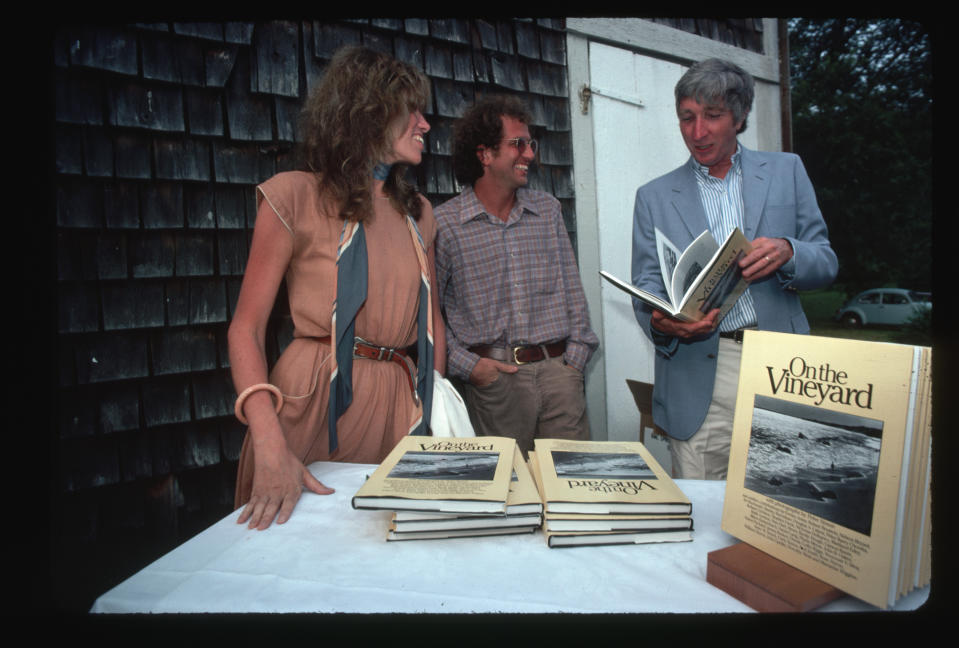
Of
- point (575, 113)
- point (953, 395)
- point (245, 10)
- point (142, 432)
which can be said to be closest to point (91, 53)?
point (245, 10)

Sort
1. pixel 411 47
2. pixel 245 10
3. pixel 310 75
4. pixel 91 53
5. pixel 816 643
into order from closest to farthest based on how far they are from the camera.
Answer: pixel 816 643
pixel 245 10
pixel 91 53
pixel 310 75
pixel 411 47

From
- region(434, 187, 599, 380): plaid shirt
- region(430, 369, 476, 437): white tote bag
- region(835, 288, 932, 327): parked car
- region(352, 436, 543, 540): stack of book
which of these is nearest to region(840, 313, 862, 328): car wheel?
region(835, 288, 932, 327): parked car

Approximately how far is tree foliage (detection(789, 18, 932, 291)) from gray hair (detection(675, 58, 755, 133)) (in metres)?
0.28

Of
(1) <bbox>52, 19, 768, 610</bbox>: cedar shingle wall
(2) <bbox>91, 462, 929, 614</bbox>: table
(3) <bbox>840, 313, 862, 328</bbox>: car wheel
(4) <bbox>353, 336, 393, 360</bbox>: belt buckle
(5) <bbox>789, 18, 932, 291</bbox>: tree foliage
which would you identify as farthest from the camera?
(3) <bbox>840, 313, 862, 328</bbox>: car wheel

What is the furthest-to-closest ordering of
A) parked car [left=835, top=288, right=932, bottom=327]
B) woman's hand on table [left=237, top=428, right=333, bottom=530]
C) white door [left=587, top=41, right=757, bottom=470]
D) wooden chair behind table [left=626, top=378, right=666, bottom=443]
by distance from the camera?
1. parked car [left=835, top=288, right=932, bottom=327]
2. white door [left=587, top=41, right=757, bottom=470]
3. wooden chair behind table [left=626, top=378, right=666, bottom=443]
4. woman's hand on table [left=237, top=428, right=333, bottom=530]

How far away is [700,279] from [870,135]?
6.60 feet

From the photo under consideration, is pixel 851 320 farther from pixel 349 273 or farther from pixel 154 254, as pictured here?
pixel 154 254

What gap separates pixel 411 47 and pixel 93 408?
196cm

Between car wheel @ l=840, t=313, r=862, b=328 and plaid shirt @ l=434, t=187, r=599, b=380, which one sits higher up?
plaid shirt @ l=434, t=187, r=599, b=380

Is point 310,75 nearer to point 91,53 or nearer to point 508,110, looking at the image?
point 91,53

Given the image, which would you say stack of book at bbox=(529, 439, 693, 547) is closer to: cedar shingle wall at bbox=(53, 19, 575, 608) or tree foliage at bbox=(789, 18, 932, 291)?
tree foliage at bbox=(789, 18, 932, 291)

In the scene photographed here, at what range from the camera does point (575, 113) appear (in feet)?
8.71

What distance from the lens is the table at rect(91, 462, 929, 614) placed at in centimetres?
69

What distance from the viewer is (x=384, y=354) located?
1525mm
